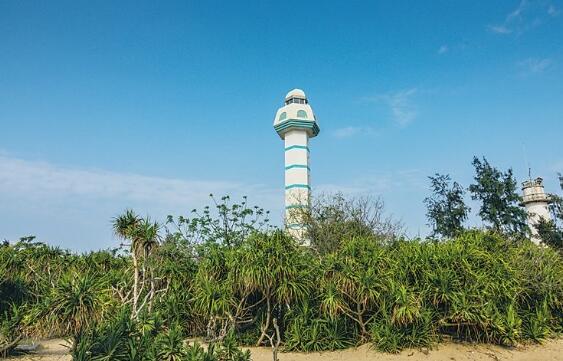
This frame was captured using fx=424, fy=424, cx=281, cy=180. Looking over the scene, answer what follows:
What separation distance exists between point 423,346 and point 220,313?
18.8 feet

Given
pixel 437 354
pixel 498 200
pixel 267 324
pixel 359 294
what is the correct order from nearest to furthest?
pixel 437 354, pixel 359 294, pixel 267 324, pixel 498 200

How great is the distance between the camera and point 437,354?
1138 cm

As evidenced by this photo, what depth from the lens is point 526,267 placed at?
13.4m

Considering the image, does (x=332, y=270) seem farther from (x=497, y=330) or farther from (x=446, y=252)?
(x=497, y=330)

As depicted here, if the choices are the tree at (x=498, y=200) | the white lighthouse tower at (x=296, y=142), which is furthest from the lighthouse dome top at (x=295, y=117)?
the tree at (x=498, y=200)

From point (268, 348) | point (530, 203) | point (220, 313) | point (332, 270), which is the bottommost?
point (268, 348)

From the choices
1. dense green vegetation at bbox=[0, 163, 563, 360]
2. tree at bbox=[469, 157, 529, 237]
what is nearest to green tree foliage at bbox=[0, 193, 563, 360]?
dense green vegetation at bbox=[0, 163, 563, 360]

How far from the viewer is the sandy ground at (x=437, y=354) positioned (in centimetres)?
1123

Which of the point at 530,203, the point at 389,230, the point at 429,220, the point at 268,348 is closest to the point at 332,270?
the point at 268,348

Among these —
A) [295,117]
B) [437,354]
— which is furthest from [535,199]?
[437,354]

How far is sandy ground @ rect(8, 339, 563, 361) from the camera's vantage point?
36.8ft

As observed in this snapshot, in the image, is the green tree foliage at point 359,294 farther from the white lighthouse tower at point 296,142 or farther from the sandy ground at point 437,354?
the white lighthouse tower at point 296,142

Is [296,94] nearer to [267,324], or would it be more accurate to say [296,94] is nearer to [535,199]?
[535,199]

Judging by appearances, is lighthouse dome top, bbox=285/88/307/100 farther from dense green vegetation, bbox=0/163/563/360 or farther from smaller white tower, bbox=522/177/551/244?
dense green vegetation, bbox=0/163/563/360
